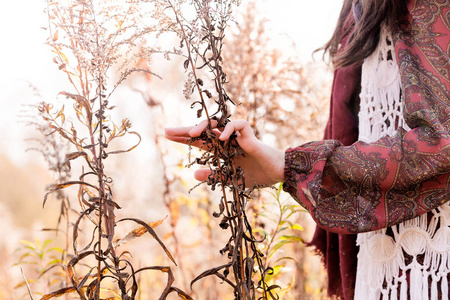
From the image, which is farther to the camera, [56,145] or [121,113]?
[121,113]

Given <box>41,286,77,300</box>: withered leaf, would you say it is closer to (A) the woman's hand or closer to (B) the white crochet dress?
(A) the woman's hand

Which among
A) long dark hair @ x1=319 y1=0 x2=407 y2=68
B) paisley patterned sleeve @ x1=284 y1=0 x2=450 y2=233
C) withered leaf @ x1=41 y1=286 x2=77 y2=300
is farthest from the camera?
long dark hair @ x1=319 y1=0 x2=407 y2=68

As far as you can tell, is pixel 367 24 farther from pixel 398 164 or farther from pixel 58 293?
pixel 58 293

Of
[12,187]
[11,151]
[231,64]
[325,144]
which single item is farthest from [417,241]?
[12,187]

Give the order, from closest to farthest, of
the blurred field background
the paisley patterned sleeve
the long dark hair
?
the paisley patterned sleeve → the long dark hair → the blurred field background

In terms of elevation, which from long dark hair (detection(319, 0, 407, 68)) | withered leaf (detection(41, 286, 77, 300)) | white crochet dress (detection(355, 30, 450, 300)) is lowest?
withered leaf (detection(41, 286, 77, 300))

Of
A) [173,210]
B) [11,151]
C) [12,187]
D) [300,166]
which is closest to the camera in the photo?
[300,166]

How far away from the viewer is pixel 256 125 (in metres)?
1.74

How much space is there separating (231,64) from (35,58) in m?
2.45

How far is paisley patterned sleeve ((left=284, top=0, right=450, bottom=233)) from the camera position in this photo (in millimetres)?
927

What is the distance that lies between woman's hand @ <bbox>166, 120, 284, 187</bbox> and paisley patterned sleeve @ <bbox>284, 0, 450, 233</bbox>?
1.3 inches

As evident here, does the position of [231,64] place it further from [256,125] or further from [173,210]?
[173,210]

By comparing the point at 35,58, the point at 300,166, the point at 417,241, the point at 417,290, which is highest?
the point at 35,58

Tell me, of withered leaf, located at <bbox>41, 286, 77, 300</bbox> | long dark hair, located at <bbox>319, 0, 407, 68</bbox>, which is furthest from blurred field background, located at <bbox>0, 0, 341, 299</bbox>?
withered leaf, located at <bbox>41, 286, 77, 300</bbox>
